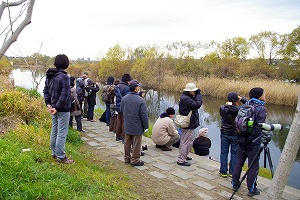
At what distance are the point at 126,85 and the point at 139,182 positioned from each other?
290 cm

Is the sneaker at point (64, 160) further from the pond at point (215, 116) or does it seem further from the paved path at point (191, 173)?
the pond at point (215, 116)

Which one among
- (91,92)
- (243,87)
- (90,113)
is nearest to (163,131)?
(91,92)

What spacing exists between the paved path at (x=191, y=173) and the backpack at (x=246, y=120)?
44.6 inches

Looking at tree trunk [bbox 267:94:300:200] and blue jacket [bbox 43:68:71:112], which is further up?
blue jacket [bbox 43:68:71:112]

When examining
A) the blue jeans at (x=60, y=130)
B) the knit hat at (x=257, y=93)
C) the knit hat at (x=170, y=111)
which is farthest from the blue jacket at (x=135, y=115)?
the knit hat at (x=257, y=93)

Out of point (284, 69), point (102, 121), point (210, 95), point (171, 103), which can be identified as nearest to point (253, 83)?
point (210, 95)

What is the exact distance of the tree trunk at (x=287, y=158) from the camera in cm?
259

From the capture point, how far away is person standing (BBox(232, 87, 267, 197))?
158 inches

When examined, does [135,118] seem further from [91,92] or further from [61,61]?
[91,92]

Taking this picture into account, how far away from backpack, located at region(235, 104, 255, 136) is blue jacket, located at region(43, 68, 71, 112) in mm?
2892

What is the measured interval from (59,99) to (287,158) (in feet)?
11.1

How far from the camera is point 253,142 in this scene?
13.3 feet

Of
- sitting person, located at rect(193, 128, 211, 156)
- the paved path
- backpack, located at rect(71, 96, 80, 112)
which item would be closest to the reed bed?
sitting person, located at rect(193, 128, 211, 156)

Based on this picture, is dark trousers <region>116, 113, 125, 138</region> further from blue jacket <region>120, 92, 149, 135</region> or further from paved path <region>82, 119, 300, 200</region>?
blue jacket <region>120, 92, 149, 135</region>
